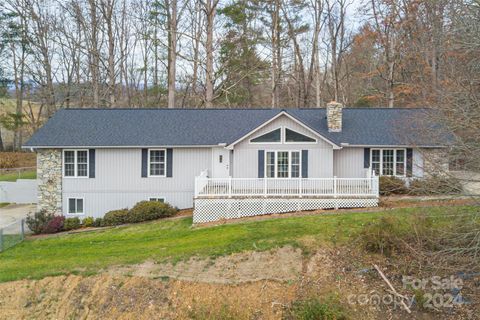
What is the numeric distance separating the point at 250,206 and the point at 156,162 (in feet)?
18.8

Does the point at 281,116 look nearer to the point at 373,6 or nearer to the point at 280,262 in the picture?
the point at 280,262

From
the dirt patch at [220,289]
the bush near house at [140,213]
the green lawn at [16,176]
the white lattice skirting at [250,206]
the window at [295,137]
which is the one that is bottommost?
the dirt patch at [220,289]

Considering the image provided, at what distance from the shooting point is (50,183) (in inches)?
733

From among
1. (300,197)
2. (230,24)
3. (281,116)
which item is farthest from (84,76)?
(300,197)

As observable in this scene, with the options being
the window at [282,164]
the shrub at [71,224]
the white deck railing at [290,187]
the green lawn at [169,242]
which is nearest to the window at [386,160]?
the white deck railing at [290,187]

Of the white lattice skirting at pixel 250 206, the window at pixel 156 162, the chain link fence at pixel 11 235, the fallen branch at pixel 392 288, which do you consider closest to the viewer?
the fallen branch at pixel 392 288

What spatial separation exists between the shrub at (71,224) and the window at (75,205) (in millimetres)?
769

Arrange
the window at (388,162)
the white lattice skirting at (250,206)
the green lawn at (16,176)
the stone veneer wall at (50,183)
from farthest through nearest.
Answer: the green lawn at (16,176)
the stone veneer wall at (50,183)
the window at (388,162)
the white lattice skirting at (250,206)

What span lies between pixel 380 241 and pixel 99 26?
27891 mm

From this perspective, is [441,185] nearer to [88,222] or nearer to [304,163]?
[304,163]

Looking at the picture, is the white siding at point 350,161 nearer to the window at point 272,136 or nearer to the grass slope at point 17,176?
the window at point 272,136

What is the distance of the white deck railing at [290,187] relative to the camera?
15.9 metres

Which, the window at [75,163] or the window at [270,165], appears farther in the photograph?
the window at [75,163]

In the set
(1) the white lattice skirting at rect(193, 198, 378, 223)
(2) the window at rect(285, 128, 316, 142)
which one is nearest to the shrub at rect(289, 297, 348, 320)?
(1) the white lattice skirting at rect(193, 198, 378, 223)
